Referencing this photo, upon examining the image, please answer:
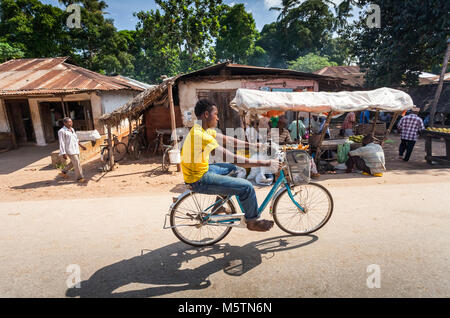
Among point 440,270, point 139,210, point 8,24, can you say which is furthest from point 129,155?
point 8,24

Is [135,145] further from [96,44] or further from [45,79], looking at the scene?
[96,44]

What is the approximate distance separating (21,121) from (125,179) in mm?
11351

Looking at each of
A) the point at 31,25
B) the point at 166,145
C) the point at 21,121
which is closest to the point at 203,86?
the point at 166,145

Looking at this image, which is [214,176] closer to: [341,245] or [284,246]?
[284,246]

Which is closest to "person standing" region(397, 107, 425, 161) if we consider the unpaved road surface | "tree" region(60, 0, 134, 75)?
the unpaved road surface

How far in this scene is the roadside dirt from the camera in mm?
6348

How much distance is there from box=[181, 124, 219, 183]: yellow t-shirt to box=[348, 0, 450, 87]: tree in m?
15.7

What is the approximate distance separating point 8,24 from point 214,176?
27490mm

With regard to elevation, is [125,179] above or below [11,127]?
below

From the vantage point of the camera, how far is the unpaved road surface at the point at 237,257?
2598mm

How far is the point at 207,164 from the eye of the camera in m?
3.04

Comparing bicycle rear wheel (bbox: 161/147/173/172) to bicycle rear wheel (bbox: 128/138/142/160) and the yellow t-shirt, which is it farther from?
the yellow t-shirt

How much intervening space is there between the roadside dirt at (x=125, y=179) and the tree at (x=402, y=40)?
700cm
